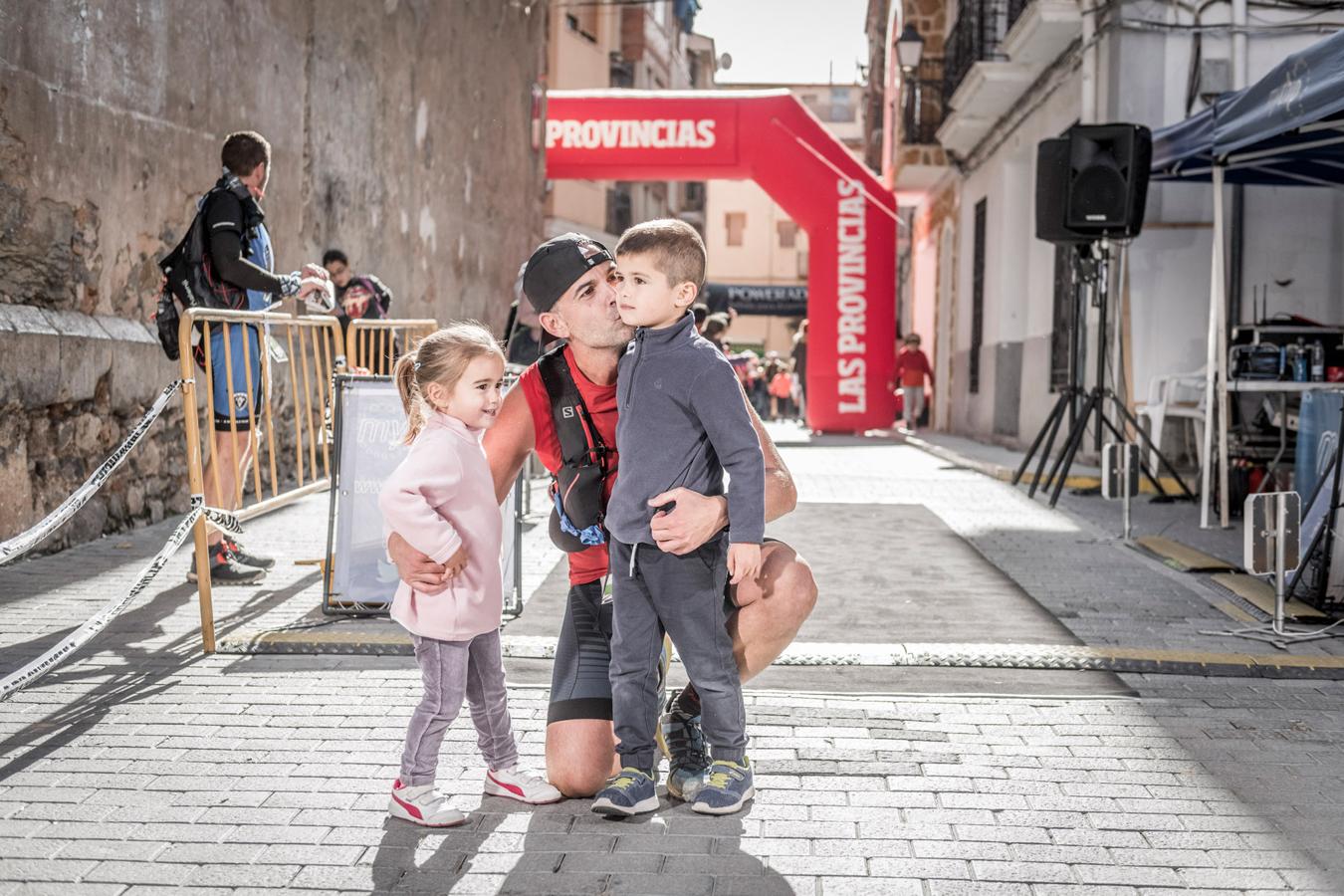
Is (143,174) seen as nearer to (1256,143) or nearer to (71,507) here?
(71,507)

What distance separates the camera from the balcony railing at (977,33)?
18.5 metres

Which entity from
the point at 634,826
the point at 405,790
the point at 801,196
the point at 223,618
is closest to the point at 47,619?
the point at 223,618

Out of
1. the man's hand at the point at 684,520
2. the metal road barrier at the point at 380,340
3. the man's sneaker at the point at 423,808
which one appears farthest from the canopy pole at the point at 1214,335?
the man's sneaker at the point at 423,808

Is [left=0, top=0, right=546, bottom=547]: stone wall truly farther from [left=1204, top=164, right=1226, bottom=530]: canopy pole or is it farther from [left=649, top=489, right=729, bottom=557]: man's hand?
[left=1204, top=164, right=1226, bottom=530]: canopy pole

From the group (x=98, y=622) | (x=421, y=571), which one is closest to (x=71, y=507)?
(x=98, y=622)

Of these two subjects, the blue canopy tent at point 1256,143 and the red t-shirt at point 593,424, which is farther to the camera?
the blue canopy tent at point 1256,143

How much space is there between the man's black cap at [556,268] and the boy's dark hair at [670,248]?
26cm

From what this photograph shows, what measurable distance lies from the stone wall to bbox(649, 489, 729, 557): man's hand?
4.94 m

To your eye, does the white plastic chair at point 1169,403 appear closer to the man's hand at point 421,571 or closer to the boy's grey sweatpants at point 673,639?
the boy's grey sweatpants at point 673,639

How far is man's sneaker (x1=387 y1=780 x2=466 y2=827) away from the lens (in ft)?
11.4

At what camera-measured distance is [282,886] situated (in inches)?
121

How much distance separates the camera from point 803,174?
66.9ft

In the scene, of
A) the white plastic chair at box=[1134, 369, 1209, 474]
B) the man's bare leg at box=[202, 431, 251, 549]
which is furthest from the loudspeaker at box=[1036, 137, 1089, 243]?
the man's bare leg at box=[202, 431, 251, 549]

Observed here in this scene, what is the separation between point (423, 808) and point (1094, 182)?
8262 mm
